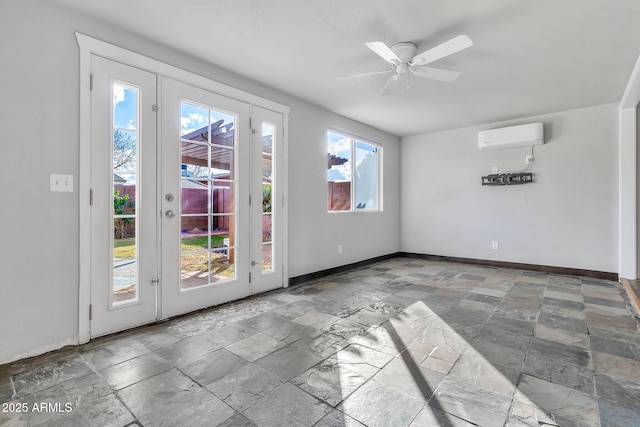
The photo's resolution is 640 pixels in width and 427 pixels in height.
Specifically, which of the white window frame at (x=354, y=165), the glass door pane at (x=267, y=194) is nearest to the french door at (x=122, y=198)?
the glass door pane at (x=267, y=194)

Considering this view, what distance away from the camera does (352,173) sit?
5.29 m

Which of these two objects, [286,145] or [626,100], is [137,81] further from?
[626,100]

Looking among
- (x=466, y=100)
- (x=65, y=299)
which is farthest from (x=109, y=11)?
(x=466, y=100)

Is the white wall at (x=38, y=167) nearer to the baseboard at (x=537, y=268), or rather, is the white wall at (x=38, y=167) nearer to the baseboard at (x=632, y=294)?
the baseboard at (x=632, y=294)

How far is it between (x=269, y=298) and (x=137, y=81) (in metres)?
2.49

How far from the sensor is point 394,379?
74.7 inches

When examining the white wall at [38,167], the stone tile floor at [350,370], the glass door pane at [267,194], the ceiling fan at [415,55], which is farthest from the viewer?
the glass door pane at [267,194]

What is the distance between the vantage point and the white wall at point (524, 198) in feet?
14.7

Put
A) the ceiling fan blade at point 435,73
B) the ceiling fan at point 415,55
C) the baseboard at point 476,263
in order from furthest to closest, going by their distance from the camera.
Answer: the baseboard at point 476,263 < the ceiling fan blade at point 435,73 < the ceiling fan at point 415,55

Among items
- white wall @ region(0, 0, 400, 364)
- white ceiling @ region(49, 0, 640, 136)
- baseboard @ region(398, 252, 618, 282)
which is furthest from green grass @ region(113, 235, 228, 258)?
baseboard @ region(398, 252, 618, 282)

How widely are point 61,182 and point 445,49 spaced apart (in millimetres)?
3085

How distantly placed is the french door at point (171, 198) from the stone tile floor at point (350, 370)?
11.4 inches

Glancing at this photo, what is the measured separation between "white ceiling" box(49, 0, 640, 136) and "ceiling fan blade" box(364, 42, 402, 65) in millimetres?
158

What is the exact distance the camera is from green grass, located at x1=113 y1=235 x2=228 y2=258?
255 centimetres
